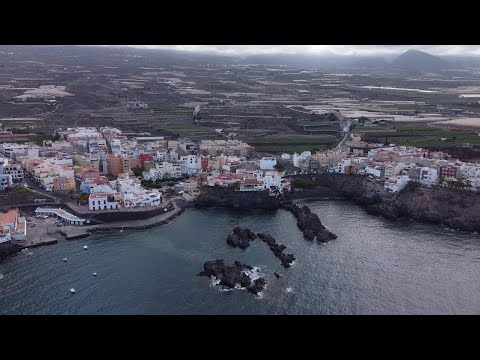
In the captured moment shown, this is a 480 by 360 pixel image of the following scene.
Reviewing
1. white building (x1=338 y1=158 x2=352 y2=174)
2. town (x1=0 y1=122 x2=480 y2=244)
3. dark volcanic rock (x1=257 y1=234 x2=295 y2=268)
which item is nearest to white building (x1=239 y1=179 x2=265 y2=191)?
town (x1=0 y1=122 x2=480 y2=244)

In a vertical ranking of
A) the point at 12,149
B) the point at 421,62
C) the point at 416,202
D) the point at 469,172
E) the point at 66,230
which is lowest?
the point at 66,230

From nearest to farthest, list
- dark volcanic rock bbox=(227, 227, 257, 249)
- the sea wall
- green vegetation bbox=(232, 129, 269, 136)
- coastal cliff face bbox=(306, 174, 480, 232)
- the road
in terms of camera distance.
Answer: dark volcanic rock bbox=(227, 227, 257, 249)
the sea wall
coastal cliff face bbox=(306, 174, 480, 232)
the road
green vegetation bbox=(232, 129, 269, 136)

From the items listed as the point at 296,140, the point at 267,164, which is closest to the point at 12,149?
the point at 267,164

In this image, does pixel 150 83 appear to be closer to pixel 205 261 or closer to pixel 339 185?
pixel 339 185

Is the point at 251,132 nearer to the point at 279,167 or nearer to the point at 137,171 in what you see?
the point at 279,167

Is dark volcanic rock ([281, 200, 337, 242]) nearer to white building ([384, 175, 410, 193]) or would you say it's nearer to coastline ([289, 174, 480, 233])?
coastline ([289, 174, 480, 233])

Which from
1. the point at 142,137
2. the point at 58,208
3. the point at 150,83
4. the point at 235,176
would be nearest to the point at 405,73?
the point at 150,83
